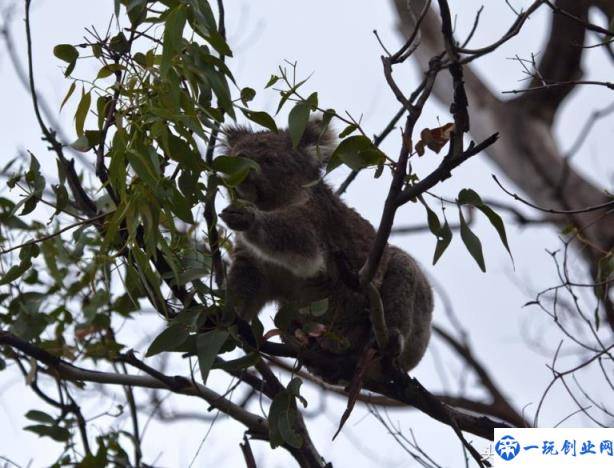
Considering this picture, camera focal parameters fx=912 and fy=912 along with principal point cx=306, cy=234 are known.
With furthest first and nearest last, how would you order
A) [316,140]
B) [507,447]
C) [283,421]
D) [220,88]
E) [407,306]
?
[316,140] < [407,306] < [507,447] < [283,421] < [220,88]

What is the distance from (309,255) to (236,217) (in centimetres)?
54

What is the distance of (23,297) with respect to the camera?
3.28m

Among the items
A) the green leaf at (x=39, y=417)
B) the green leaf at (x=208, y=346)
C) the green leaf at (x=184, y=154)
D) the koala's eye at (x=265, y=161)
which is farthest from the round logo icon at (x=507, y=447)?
the green leaf at (x=39, y=417)

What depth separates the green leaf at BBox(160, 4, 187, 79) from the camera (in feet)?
6.49

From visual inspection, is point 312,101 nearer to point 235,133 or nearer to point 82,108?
point 82,108

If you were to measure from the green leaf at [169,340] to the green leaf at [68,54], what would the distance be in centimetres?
69

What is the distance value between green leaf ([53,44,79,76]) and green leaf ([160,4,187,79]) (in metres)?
0.34

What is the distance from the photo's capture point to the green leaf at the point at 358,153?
7.25 ft

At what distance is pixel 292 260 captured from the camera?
3.28 meters

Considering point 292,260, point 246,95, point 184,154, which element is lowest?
point 184,154

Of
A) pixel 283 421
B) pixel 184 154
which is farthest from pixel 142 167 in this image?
pixel 283 421

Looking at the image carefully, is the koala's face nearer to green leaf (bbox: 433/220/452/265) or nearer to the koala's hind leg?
the koala's hind leg

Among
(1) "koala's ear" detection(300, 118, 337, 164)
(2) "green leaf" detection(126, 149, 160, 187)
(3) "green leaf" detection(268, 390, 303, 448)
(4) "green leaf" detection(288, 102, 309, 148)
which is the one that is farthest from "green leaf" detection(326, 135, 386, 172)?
(1) "koala's ear" detection(300, 118, 337, 164)

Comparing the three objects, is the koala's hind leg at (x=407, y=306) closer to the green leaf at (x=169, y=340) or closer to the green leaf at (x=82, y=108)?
the green leaf at (x=169, y=340)
